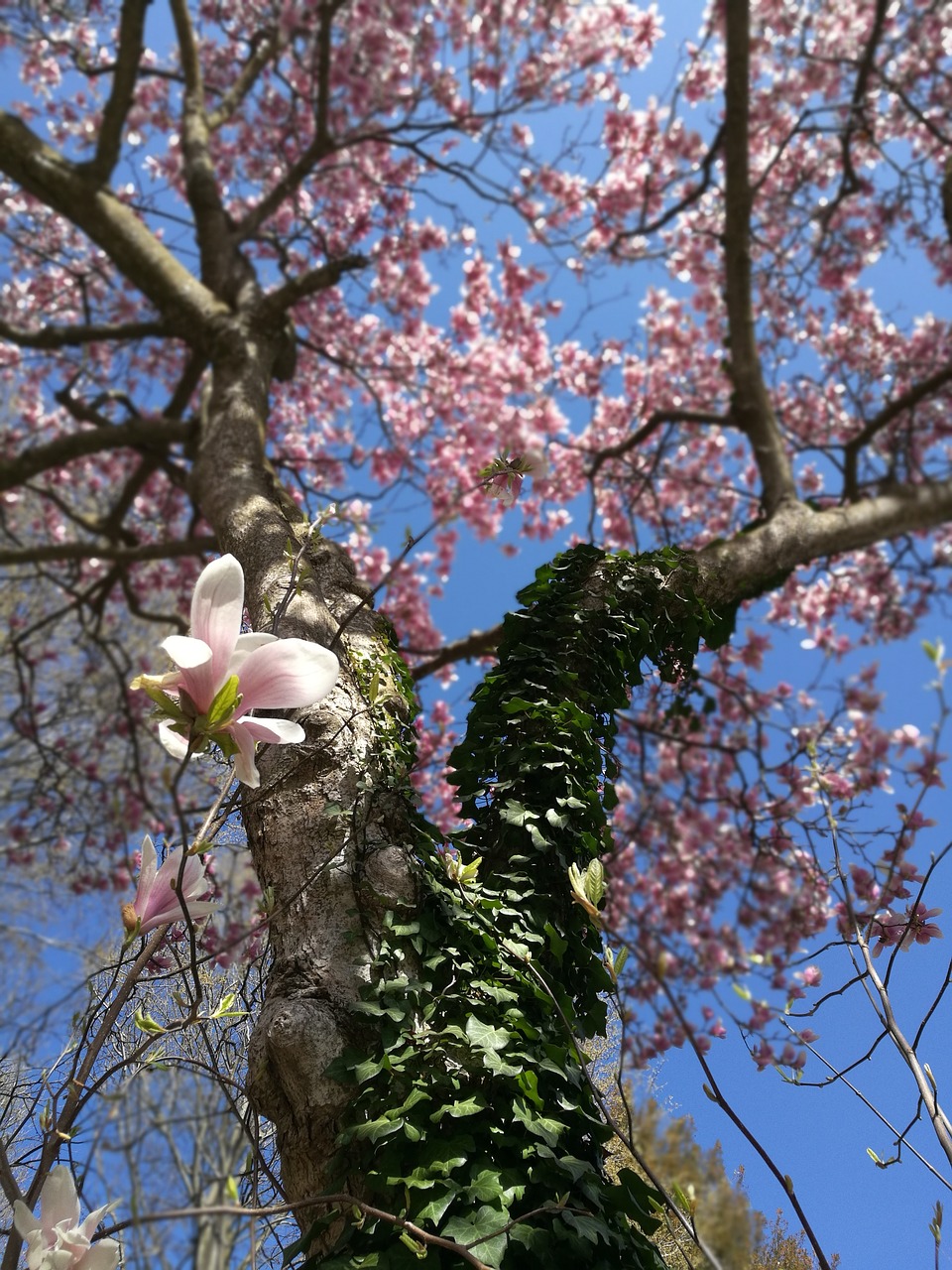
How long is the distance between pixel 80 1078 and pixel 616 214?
6.77 m

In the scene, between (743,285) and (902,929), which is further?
(743,285)

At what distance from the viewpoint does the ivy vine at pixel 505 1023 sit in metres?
1.03

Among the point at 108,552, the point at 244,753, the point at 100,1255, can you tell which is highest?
the point at 108,552

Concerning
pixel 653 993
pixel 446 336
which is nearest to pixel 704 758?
pixel 653 993

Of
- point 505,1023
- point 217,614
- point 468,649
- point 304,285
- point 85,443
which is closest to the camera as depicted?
point 217,614

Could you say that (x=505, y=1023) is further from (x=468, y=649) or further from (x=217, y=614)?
(x=468, y=649)

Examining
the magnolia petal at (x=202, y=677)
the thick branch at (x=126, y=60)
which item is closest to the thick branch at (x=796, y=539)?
the magnolia petal at (x=202, y=677)

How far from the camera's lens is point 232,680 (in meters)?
0.82

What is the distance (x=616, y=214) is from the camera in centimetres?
643

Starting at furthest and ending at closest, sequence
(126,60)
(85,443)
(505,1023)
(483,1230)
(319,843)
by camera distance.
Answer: (126,60) < (85,443) < (319,843) < (505,1023) < (483,1230)

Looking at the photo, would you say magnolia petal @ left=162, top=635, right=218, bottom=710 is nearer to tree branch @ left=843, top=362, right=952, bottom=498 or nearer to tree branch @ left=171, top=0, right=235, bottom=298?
tree branch @ left=171, top=0, right=235, bottom=298

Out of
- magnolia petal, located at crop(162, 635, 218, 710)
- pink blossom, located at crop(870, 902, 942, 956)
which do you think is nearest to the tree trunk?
magnolia petal, located at crop(162, 635, 218, 710)

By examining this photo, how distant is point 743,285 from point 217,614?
12.3ft

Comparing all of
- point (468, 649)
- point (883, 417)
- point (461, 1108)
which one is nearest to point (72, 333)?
point (468, 649)
